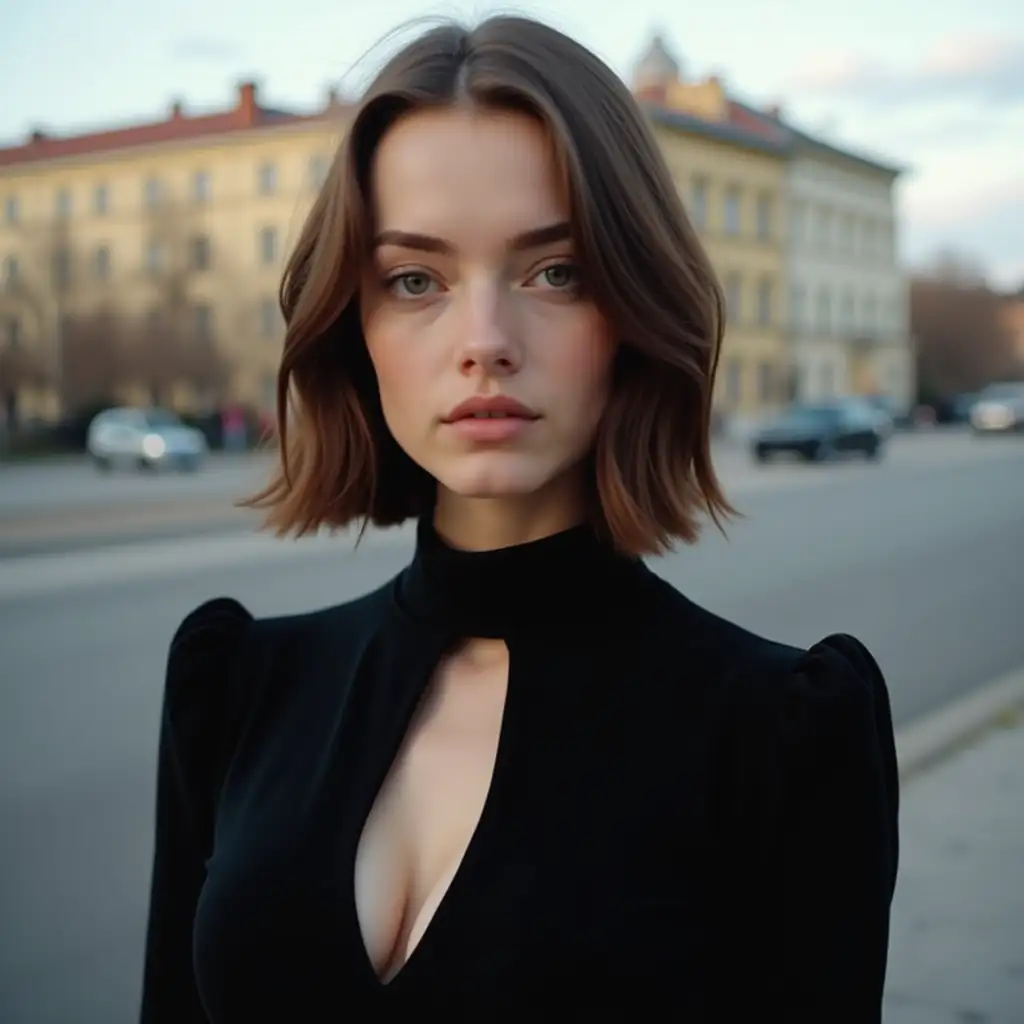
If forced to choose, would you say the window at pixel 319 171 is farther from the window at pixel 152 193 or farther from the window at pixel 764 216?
the window at pixel 764 216

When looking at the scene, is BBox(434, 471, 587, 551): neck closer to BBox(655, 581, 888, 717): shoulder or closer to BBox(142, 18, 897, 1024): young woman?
BBox(142, 18, 897, 1024): young woman

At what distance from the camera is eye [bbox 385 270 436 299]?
131 cm

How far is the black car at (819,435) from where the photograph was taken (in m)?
28.0

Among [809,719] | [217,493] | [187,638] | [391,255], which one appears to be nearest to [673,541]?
[809,719]

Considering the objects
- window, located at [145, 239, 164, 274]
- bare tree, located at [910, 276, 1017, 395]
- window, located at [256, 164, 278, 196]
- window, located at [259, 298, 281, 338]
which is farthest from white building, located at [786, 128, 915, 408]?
window, located at [259, 298, 281, 338]

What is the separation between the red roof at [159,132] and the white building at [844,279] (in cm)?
2909

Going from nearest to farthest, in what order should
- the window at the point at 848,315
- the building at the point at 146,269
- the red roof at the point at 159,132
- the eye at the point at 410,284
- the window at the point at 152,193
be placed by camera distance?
1. the eye at the point at 410,284
2. the red roof at the point at 159,132
3. the building at the point at 146,269
4. the window at the point at 152,193
5. the window at the point at 848,315

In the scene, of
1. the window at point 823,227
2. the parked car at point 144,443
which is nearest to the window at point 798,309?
the window at point 823,227

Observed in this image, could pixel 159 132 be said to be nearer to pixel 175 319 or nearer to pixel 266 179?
pixel 175 319

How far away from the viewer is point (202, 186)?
3547 centimetres

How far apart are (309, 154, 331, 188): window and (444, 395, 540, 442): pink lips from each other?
0.30 m

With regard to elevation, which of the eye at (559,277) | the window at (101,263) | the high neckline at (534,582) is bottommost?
the high neckline at (534,582)

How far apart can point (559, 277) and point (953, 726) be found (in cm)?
535

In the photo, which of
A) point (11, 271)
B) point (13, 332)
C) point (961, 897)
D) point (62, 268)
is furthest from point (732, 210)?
point (961, 897)
